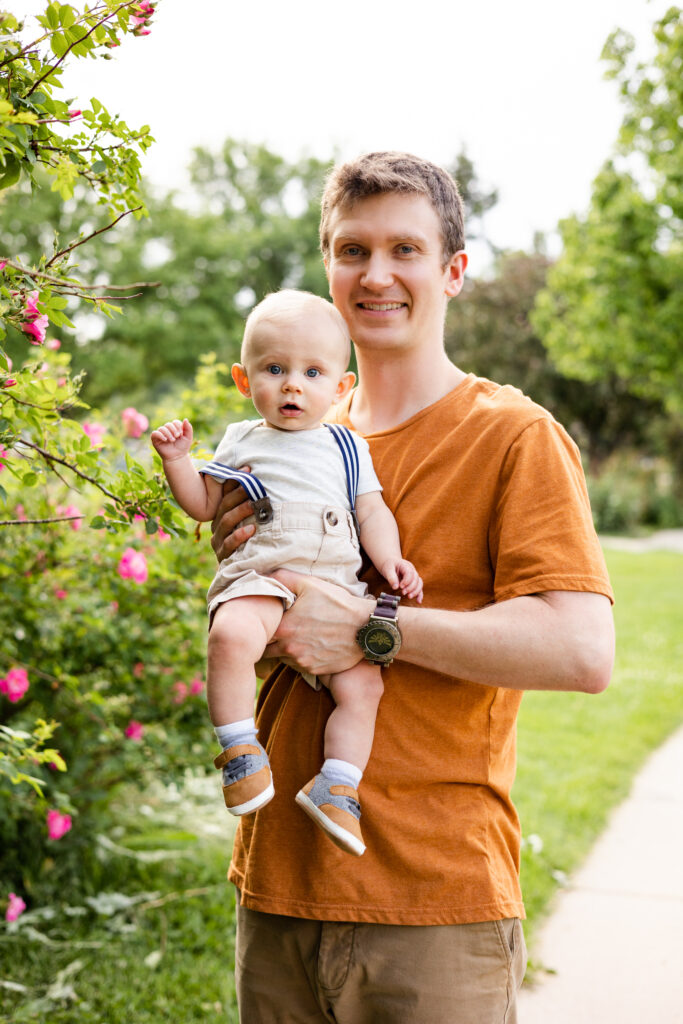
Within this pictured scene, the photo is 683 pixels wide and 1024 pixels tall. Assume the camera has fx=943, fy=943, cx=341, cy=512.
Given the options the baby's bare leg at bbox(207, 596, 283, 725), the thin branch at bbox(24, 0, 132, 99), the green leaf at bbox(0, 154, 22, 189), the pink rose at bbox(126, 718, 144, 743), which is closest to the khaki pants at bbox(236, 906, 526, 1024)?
the baby's bare leg at bbox(207, 596, 283, 725)

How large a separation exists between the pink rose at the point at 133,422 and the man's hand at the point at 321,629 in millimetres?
1946

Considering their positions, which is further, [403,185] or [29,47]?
[403,185]

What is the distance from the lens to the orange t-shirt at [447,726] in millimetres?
1695

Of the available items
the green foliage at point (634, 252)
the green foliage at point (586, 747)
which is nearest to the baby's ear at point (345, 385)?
the green foliage at point (586, 747)

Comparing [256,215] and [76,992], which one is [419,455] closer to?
[76,992]

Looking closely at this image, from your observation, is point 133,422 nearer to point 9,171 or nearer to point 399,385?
point 399,385

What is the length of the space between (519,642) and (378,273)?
0.82m

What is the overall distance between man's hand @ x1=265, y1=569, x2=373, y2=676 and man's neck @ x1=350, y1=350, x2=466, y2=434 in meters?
0.42

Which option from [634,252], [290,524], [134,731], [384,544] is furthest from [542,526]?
[634,252]

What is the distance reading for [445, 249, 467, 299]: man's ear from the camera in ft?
6.84

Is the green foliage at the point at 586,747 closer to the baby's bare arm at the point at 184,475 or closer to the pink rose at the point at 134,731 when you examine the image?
the pink rose at the point at 134,731

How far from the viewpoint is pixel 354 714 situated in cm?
176

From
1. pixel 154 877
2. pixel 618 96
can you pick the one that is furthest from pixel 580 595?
pixel 618 96

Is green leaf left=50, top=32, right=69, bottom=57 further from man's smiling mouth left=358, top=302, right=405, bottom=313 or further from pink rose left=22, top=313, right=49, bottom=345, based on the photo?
man's smiling mouth left=358, top=302, right=405, bottom=313
